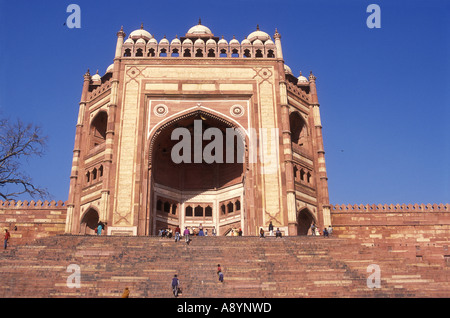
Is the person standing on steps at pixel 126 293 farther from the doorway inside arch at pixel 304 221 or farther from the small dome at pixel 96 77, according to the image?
the small dome at pixel 96 77

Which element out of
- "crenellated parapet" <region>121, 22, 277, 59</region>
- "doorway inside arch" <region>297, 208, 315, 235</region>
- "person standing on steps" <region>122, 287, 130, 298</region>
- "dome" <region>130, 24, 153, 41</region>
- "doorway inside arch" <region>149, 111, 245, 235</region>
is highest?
"dome" <region>130, 24, 153, 41</region>

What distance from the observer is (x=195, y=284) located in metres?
17.1

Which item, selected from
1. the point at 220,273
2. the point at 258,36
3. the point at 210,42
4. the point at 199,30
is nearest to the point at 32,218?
the point at 210,42

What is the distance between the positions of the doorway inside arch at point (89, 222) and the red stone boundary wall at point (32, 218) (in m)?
1.35

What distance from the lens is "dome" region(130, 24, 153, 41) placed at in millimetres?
33844

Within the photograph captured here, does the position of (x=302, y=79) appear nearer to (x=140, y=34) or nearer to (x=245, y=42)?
(x=245, y=42)

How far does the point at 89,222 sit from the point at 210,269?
48.0 ft

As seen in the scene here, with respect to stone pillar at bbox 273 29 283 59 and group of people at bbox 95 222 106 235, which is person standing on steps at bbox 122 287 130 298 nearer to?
group of people at bbox 95 222 106 235

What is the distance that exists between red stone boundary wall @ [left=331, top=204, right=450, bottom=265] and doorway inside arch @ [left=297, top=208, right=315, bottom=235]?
4.96 ft

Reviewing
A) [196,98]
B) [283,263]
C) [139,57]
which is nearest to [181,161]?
[196,98]

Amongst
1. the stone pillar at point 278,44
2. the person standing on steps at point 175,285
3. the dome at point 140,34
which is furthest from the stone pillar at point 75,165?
the person standing on steps at point 175,285

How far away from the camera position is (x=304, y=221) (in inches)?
1227

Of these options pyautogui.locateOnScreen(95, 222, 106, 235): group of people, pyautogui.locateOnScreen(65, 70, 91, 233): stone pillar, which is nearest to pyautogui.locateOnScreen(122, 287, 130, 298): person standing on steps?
pyautogui.locateOnScreen(95, 222, 106, 235): group of people
